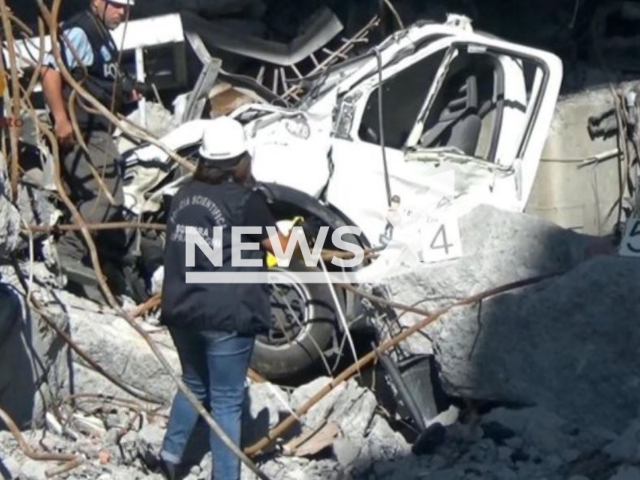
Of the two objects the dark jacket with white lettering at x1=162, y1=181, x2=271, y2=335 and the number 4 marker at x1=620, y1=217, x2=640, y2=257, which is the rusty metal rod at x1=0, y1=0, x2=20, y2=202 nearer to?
the dark jacket with white lettering at x1=162, y1=181, x2=271, y2=335

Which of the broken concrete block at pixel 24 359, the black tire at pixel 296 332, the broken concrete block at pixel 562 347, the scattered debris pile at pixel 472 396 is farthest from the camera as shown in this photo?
the black tire at pixel 296 332

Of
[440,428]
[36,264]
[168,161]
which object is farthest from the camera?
[168,161]

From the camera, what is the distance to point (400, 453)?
8852 millimetres

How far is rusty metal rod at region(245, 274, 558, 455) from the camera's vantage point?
9055mm

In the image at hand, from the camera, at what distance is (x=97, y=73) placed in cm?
1073

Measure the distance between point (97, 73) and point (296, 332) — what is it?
6.22 ft

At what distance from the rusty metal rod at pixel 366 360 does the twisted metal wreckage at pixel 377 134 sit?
0.28 meters

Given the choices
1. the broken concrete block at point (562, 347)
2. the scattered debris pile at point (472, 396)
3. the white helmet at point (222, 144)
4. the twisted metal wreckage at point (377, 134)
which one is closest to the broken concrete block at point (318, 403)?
the scattered debris pile at point (472, 396)

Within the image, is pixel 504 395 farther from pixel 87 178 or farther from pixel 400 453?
pixel 87 178

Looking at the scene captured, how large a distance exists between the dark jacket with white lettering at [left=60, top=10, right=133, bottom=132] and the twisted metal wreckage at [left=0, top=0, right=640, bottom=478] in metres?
0.15

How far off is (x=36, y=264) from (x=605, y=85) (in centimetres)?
578

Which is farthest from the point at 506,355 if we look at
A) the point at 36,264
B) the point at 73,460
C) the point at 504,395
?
the point at 36,264

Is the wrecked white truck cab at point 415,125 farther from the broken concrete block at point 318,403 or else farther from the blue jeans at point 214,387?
the blue jeans at point 214,387

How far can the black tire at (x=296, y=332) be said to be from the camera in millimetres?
10148
